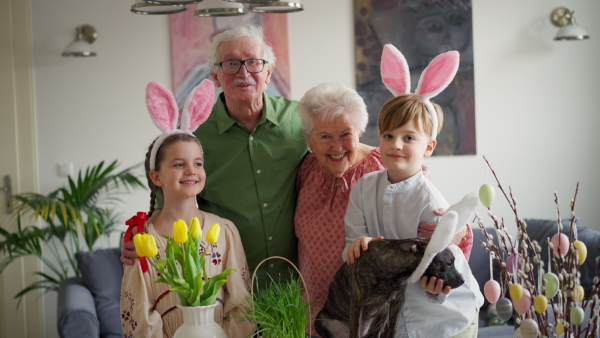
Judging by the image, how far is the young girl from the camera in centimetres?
194

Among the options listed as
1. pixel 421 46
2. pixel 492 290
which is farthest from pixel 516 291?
pixel 421 46

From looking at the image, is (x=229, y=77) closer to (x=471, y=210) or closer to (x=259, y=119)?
(x=259, y=119)

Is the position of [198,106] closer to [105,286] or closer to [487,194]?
[487,194]

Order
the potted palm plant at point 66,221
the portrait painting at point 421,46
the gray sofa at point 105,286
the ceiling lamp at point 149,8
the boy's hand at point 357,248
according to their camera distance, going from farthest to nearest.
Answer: the portrait painting at point 421,46 < the potted palm plant at point 66,221 < the gray sofa at point 105,286 < the ceiling lamp at point 149,8 < the boy's hand at point 357,248

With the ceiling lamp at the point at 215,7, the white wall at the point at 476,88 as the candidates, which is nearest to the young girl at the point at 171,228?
the ceiling lamp at the point at 215,7

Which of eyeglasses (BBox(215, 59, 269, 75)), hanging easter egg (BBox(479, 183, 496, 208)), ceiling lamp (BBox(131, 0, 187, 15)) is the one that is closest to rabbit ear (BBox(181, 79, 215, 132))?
eyeglasses (BBox(215, 59, 269, 75))

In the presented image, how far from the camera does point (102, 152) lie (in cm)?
485

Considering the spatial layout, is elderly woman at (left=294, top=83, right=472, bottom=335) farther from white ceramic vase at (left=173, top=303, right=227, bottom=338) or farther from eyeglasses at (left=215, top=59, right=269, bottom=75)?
white ceramic vase at (left=173, top=303, right=227, bottom=338)

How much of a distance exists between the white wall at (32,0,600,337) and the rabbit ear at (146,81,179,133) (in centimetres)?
288

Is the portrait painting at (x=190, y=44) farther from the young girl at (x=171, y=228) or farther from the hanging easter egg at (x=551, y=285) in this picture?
the hanging easter egg at (x=551, y=285)

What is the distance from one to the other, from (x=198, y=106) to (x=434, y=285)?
89 centimetres

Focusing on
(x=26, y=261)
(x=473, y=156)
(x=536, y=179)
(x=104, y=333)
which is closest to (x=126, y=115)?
(x=26, y=261)

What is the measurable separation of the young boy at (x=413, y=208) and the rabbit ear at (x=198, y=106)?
0.54 metres

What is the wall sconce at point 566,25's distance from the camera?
5250 millimetres
